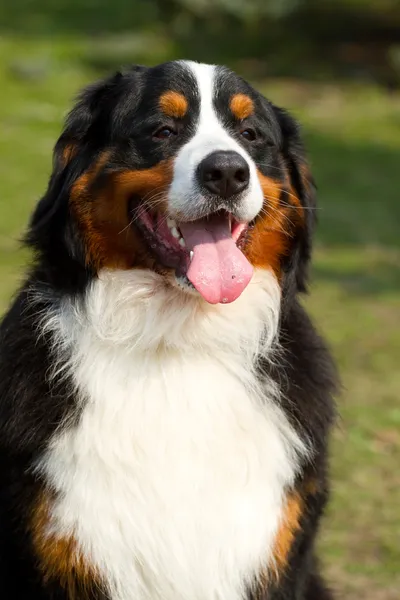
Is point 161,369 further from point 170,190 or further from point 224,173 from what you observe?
point 224,173

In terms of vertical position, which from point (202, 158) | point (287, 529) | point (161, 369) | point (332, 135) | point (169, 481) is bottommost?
point (332, 135)

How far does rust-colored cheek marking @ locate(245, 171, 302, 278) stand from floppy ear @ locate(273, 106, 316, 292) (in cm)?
5

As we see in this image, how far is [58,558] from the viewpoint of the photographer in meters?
3.58

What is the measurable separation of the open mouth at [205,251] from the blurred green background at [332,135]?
189cm

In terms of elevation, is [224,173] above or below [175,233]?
above

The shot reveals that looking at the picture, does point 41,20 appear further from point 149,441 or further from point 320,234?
point 149,441

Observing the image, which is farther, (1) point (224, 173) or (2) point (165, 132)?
(2) point (165, 132)

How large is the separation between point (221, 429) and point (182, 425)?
0.14 meters

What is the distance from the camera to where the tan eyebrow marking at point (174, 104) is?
3787 millimetres

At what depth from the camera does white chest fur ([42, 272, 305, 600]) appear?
363 cm

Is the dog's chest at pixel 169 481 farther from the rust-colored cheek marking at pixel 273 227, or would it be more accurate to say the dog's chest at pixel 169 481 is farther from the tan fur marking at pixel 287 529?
the rust-colored cheek marking at pixel 273 227

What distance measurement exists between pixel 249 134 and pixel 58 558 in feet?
5.65

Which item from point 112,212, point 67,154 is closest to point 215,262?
point 112,212

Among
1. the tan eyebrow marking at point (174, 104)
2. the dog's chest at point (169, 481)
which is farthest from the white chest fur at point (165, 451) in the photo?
the tan eyebrow marking at point (174, 104)
